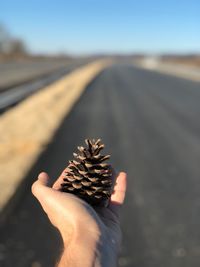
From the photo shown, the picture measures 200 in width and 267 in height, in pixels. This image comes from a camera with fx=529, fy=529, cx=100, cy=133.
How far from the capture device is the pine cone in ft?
9.02

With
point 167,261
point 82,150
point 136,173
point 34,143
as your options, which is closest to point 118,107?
point 34,143

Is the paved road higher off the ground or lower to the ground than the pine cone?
lower

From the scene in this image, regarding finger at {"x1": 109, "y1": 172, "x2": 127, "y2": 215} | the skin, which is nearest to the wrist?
the skin

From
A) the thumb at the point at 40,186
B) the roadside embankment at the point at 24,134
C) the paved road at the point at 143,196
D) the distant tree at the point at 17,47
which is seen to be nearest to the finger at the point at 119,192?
the thumb at the point at 40,186

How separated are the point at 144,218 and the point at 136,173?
3.06 meters

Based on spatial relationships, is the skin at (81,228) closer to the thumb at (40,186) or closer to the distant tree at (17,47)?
the thumb at (40,186)

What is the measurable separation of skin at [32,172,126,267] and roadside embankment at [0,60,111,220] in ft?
19.6

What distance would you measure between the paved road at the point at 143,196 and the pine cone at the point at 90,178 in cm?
398

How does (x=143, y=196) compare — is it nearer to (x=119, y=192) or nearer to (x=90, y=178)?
(x=119, y=192)

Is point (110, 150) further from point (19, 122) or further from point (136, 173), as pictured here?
point (19, 122)

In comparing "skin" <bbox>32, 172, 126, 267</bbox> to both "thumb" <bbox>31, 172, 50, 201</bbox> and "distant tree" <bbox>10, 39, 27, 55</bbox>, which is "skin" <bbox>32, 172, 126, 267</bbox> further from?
"distant tree" <bbox>10, 39, 27, 55</bbox>

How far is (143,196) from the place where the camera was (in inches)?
377

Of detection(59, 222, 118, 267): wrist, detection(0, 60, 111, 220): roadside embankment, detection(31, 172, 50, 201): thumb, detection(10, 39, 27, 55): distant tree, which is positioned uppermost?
detection(31, 172, 50, 201): thumb

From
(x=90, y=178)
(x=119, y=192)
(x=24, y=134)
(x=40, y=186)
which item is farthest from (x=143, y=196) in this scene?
(x=24, y=134)
